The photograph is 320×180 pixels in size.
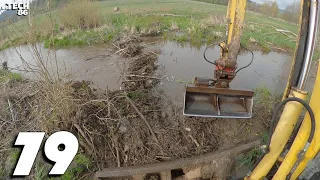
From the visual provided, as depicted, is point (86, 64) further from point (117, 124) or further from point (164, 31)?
point (164, 31)

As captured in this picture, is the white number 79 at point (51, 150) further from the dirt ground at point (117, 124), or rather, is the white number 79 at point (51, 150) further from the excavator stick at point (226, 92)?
the excavator stick at point (226, 92)

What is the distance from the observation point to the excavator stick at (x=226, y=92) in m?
3.48

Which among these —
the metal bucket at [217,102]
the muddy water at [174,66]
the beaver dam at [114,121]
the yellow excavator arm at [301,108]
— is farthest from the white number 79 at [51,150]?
the yellow excavator arm at [301,108]

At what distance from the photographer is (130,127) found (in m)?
4.23

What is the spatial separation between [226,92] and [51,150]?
256cm

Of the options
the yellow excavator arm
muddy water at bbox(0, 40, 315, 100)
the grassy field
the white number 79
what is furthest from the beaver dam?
the grassy field

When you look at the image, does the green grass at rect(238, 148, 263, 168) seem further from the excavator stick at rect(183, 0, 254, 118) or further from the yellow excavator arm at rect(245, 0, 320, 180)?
the yellow excavator arm at rect(245, 0, 320, 180)

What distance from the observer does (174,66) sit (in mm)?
7684

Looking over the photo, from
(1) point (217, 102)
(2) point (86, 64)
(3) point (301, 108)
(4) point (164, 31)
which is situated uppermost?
(4) point (164, 31)

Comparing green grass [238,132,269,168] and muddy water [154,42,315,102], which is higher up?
muddy water [154,42,315,102]

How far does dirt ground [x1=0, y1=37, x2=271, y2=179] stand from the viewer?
3955 millimetres

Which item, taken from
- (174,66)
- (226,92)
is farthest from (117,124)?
(174,66)

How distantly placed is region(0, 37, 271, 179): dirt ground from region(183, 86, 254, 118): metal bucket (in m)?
0.78

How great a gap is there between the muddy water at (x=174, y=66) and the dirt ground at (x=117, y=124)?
42.9 inches
